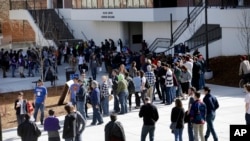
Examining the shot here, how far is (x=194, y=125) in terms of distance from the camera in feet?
47.8

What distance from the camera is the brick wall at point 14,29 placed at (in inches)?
2192

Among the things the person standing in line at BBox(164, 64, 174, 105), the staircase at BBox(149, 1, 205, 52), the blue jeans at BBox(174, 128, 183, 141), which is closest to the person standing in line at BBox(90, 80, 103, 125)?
the person standing in line at BBox(164, 64, 174, 105)

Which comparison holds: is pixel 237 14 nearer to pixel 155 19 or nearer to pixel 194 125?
pixel 155 19

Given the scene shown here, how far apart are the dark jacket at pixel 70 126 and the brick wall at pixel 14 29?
138ft

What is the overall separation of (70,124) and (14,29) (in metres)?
44.8

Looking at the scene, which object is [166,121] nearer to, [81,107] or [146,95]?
[146,95]

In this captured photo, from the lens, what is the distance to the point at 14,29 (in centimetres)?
5756

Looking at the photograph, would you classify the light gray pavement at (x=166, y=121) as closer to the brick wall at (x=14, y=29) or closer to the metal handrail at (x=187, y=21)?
the metal handrail at (x=187, y=21)

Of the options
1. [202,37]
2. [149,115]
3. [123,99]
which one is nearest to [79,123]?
[149,115]

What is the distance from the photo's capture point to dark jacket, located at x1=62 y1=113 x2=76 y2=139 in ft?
46.5

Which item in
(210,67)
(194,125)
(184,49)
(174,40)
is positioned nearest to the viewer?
(194,125)

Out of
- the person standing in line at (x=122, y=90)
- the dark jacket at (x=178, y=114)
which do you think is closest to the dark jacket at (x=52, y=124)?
the dark jacket at (x=178, y=114)

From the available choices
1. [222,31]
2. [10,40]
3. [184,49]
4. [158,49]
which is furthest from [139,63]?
[10,40]

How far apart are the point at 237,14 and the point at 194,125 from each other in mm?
16962
